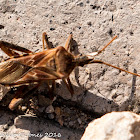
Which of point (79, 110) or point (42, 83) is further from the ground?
point (42, 83)

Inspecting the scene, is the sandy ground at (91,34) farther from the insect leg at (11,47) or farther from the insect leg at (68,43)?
the insect leg at (11,47)

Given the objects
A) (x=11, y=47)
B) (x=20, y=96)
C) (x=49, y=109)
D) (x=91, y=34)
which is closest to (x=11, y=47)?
(x=11, y=47)

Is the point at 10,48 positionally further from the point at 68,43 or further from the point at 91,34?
the point at 91,34

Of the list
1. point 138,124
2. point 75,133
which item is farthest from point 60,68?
point 138,124

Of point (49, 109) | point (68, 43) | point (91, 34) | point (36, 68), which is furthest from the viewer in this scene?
point (91, 34)

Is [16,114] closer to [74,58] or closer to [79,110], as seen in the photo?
[79,110]

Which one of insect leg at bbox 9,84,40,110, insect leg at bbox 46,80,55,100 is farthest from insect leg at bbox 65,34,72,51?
insect leg at bbox 9,84,40,110

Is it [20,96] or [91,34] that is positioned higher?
[91,34]

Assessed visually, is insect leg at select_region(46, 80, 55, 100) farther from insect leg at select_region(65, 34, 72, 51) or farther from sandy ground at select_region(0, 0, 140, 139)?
insect leg at select_region(65, 34, 72, 51)
